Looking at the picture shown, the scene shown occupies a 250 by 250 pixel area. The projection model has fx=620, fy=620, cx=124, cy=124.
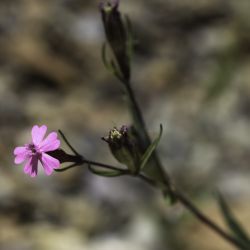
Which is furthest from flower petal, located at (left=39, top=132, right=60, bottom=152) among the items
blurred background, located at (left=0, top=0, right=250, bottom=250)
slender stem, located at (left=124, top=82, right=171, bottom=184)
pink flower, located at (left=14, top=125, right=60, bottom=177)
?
blurred background, located at (left=0, top=0, right=250, bottom=250)

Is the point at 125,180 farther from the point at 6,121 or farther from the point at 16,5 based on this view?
the point at 16,5

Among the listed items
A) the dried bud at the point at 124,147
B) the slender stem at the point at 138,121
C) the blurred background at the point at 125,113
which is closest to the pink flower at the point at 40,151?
the dried bud at the point at 124,147

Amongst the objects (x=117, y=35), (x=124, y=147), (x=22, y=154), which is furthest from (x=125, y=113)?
(x=22, y=154)

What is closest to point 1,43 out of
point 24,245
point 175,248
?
point 24,245

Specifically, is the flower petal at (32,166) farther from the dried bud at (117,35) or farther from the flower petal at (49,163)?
the dried bud at (117,35)

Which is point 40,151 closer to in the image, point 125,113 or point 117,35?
point 117,35
